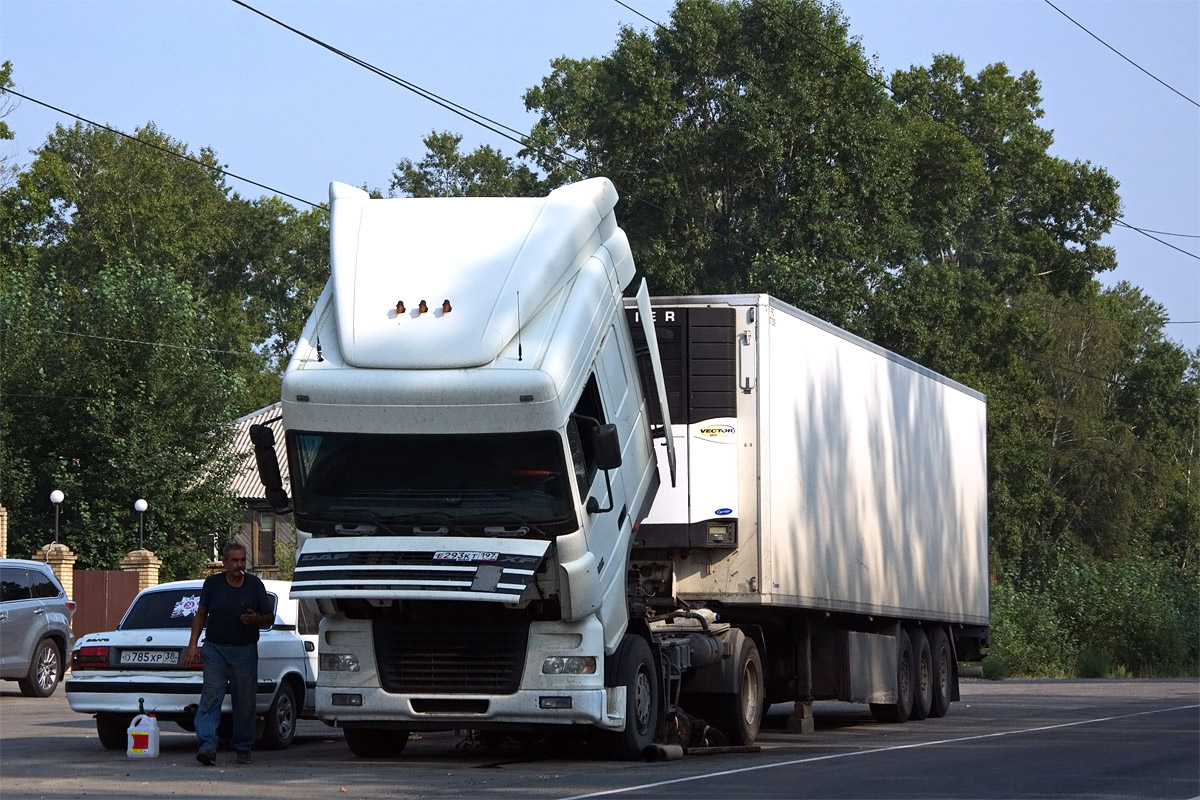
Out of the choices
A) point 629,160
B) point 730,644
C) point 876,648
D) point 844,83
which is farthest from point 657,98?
point 730,644

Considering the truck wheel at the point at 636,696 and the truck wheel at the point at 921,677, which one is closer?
the truck wheel at the point at 636,696

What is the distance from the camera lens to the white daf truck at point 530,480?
12664 mm

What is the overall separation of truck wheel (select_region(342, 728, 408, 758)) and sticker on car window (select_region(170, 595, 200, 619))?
2.07 m

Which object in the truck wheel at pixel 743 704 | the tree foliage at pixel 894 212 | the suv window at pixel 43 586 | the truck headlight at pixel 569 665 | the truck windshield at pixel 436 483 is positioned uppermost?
the tree foliage at pixel 894 212

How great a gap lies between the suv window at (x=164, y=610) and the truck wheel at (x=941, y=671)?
30.6ft

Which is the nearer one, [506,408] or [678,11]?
[506,408]

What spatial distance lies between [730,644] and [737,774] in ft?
9.50

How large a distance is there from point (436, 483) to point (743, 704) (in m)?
4.47

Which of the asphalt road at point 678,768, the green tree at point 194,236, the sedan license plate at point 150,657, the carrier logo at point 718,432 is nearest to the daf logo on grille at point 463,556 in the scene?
the asphalt road at point 678,768

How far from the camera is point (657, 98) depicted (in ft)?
160

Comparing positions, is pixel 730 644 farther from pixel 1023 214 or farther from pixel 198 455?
pixel 1023 214

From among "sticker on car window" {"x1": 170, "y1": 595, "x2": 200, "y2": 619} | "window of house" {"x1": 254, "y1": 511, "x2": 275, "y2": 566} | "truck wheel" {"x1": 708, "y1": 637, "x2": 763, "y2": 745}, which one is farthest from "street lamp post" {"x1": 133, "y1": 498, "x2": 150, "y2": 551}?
"truck wheel" {"x1": 708, "y1": 637, "x2": 763, "y2": 745}

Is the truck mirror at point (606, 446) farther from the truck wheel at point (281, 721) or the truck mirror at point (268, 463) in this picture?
the truck wheel at point (281, 721)

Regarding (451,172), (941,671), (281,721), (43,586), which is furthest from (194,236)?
(281,721)
